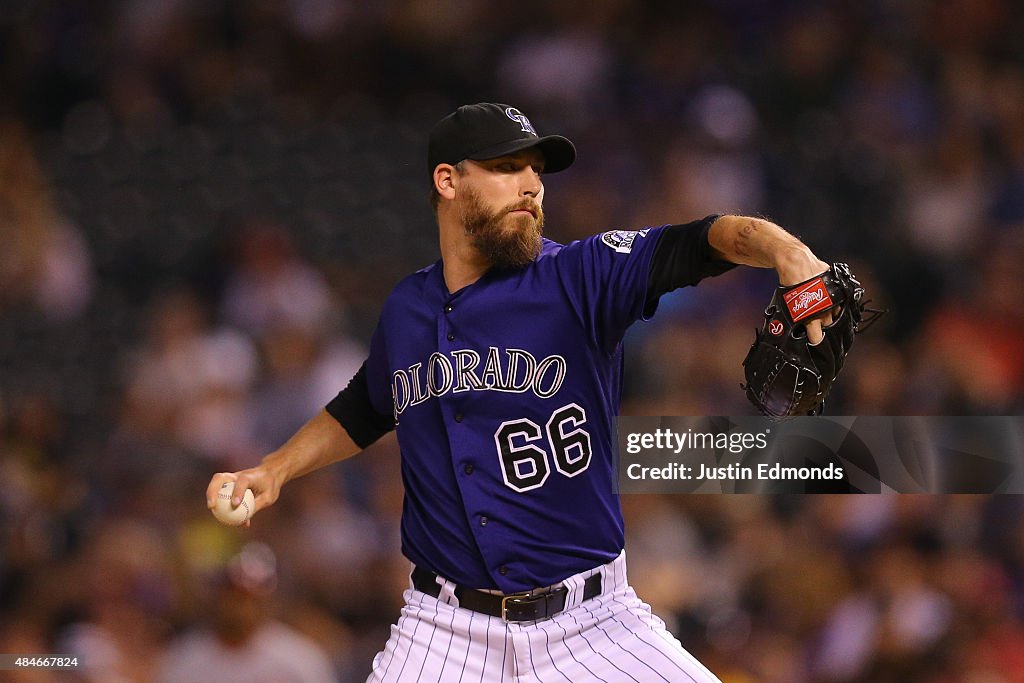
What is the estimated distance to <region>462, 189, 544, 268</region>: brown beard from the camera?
2018 millimetres

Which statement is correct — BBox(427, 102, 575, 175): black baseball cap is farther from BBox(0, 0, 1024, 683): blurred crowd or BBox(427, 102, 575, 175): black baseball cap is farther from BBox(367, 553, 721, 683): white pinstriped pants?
BBox(0, 0, 1024, 683): blurred crowd

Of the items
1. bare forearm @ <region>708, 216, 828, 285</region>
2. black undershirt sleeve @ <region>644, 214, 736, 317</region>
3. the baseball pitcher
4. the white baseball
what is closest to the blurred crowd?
the white baseball

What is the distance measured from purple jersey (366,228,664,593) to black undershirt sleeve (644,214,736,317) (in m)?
0.05

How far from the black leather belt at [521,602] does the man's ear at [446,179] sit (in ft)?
2.59

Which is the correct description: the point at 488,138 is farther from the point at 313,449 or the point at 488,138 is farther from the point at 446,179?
the point at 313,449

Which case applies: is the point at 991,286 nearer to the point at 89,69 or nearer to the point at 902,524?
the point at 902,524

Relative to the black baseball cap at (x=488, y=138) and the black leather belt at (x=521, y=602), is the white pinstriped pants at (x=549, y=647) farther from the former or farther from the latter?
the black baseball cap at (x=488, y=138)

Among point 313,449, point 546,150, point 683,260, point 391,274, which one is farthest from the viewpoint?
point 391,274

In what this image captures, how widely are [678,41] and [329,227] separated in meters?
1.57

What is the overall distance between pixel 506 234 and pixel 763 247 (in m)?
0.58

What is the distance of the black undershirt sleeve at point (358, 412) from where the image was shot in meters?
2.33

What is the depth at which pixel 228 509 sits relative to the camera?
1.94 meters

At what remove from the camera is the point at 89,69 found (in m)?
4.23
